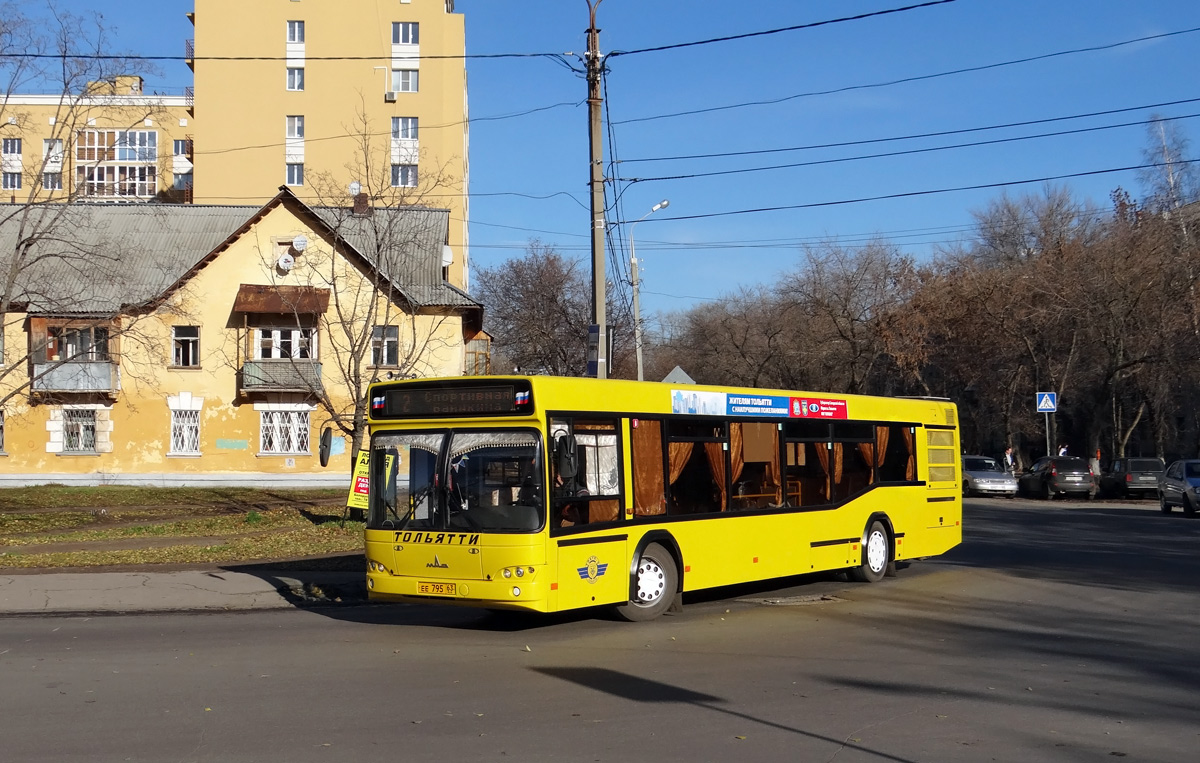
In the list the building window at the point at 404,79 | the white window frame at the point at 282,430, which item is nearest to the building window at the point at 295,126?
the building window at the point at 404,79

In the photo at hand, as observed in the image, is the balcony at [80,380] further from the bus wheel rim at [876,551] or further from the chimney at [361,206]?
the bus wheel rim at [876,551]

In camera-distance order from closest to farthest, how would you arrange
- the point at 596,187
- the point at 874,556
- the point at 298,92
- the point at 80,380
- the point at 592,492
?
the point at 592,492, the point at 874,556, the point at 596,187, the point at 80,380, the point at 298,92

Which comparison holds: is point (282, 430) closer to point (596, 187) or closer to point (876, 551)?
point (596, 187)

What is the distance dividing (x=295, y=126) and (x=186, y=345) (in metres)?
27.4

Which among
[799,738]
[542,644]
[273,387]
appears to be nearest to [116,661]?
[542,644]

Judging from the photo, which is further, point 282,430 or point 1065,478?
point 282,430

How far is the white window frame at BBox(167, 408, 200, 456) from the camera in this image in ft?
133

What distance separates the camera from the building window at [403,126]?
65500mm

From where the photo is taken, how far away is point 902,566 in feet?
59.4

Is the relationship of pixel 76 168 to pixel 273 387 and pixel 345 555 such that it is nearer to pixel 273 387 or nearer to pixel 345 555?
pixel 345 555

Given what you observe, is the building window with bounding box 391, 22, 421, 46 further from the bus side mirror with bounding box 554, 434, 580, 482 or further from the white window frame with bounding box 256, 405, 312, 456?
the bus side mirror with bounding box 554, 434, 580, 482

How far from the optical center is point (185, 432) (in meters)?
40.6

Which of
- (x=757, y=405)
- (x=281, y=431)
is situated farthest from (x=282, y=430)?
(x=757, y=405)

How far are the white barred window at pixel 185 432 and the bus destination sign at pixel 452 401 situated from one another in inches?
1231
